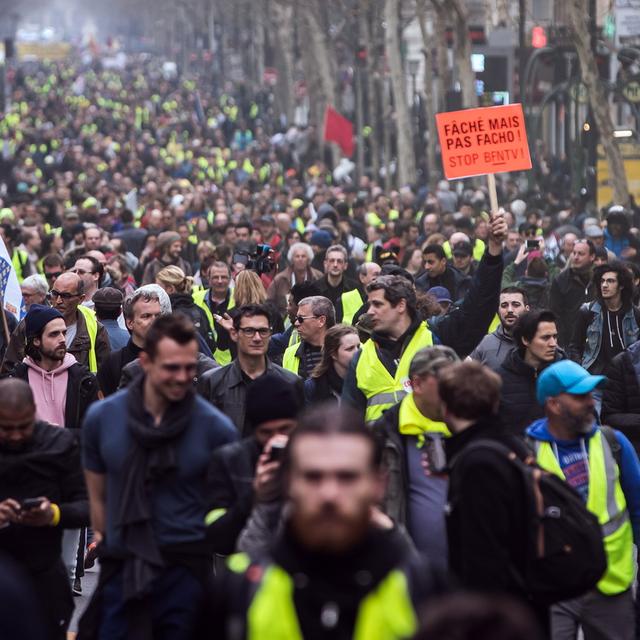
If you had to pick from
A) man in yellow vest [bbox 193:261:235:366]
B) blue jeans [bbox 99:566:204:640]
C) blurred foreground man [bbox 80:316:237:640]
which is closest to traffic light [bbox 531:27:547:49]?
man in yellow vest [bbox 193:261:235:366]

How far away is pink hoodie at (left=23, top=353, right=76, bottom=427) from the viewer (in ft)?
29.4

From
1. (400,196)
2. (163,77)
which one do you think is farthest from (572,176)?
(163,77)

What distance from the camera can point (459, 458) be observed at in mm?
5660

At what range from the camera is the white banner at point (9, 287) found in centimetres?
1234

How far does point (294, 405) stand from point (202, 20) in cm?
10464

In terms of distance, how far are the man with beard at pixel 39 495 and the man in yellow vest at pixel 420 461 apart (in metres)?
1.07

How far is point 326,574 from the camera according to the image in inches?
166

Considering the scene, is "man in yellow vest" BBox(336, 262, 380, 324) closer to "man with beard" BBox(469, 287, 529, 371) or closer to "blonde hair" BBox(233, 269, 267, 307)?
"blonde hair" BBox(233, 269, 267, 307)

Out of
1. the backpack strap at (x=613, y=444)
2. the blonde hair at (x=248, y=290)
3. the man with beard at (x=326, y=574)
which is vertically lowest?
the blonde hair at (x=248, y=290)

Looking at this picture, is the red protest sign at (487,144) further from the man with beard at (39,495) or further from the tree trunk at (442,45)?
the tree trunk at (442,45)

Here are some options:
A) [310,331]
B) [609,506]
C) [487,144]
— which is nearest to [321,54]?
[487,144]

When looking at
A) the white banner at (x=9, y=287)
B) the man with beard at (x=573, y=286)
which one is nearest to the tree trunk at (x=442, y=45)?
the man with beard at (x=573, y=286)

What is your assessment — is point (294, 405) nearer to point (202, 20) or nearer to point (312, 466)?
point (312, 466)

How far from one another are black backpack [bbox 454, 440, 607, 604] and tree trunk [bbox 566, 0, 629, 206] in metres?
19.8
